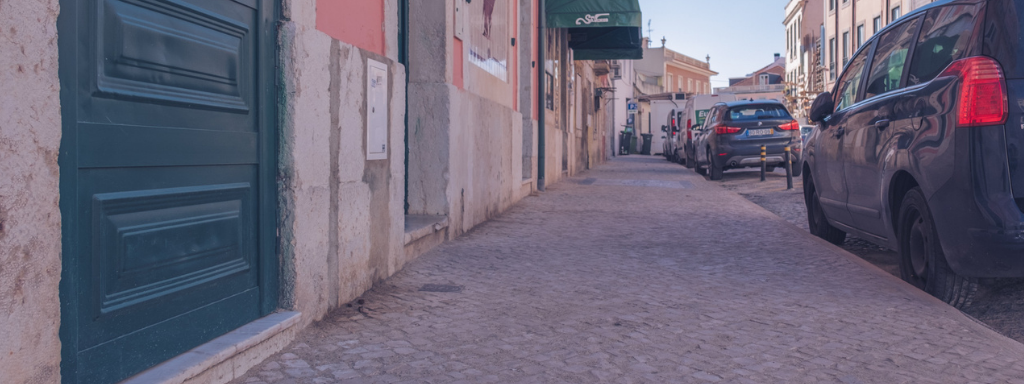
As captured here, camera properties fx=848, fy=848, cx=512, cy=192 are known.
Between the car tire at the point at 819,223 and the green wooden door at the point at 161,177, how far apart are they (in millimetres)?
4998

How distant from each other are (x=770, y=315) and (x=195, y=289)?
9.02 feet

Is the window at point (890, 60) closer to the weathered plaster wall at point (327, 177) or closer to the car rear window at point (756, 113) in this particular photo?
the weathered plaster wall at point (327, 177)

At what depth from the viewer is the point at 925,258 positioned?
4.67m

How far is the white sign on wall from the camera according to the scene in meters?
4.77

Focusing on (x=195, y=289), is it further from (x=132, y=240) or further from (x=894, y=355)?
(x=894, y=355)

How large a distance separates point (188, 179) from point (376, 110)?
192 centimetres

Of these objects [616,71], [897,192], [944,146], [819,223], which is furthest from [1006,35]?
[616,71]

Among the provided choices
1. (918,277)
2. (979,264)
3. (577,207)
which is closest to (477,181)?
(577,207)

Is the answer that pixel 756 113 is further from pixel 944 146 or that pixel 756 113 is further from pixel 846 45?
pixel 846 45

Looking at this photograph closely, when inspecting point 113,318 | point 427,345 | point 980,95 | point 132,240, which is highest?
point 980,95

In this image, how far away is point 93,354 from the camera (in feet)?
8.49

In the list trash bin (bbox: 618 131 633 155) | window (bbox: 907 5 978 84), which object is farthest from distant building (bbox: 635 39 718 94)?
window (bbox: 907 5 978 84)

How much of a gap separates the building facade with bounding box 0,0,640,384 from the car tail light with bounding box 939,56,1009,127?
302 cm

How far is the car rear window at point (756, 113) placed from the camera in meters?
17.6
